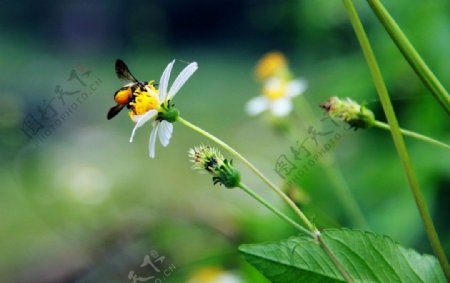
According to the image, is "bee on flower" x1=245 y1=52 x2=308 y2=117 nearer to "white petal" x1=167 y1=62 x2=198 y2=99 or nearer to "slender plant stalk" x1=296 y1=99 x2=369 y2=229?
"slender plant stalk" x1=296 y1=99 x2=369 y2=229

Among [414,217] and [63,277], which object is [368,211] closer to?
[414,217]

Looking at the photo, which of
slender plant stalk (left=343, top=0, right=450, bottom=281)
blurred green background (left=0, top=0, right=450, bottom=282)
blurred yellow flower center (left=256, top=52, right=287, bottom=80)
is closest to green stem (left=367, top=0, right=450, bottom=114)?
slender plant stalk (left=343, top=0, right=450, bottom=281)

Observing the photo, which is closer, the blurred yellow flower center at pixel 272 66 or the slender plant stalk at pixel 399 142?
the slender plant stalk at pixel 399 142

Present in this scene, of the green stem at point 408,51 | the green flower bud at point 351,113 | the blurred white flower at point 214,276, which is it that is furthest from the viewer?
the blurred white flower at point 214,276

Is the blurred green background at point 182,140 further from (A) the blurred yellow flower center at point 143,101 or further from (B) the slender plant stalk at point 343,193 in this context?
(A) the blurred yellow flower center at point 143,101

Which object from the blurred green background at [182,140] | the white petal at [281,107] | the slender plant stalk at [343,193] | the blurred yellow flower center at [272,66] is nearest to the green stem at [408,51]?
the blurred green background at [182,140]

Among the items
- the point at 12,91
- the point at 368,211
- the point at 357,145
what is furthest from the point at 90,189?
the point at 12,91

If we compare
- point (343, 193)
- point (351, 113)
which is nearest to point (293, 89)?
point (343, 193)
